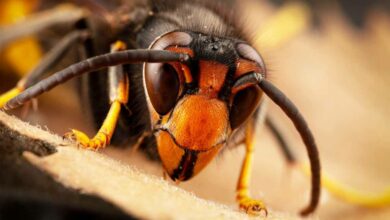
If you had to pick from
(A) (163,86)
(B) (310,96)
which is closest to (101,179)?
(A) (163,86)

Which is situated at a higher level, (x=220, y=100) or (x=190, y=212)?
(x=220, y=100)

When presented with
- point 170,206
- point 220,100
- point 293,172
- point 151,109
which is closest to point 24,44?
point 293,172

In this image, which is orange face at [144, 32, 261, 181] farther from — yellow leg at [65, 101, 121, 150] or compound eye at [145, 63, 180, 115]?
yellow leg at [65, 101, 121, 150]

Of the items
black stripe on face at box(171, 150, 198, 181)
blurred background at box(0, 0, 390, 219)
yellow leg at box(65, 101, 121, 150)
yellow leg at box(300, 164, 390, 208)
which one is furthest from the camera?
yellow leg at box(300, 164, 390, 208)

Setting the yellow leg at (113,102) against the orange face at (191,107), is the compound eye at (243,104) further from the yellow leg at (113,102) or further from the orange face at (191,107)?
the yellow leg at (113,102)

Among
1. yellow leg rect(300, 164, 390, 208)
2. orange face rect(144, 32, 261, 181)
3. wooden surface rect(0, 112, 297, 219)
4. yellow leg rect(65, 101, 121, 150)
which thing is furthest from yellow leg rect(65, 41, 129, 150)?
yellow leg rect(300, 164, 390, 208)

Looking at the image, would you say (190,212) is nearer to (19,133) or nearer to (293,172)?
(19,133)
